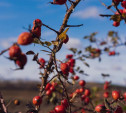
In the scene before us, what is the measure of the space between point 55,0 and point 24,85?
17016 mm

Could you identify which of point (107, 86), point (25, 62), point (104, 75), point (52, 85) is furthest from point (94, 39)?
point (25, 62)

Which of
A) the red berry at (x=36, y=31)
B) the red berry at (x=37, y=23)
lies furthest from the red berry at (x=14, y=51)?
the red berry at (x=37, y=23)

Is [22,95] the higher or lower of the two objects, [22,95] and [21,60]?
the lower

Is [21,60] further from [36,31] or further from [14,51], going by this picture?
[36,31]

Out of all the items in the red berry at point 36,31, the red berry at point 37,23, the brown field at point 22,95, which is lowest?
the brown field at point 22,95

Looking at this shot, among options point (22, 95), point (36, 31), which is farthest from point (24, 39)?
point (22, 95)

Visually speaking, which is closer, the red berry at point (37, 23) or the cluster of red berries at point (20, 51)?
the cluster of red berries at point (20, 51)

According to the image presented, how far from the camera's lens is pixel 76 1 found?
1.54m

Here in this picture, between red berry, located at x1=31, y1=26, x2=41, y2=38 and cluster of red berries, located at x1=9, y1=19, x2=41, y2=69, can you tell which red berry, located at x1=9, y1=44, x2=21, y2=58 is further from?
red berry, located at x1=31, y1=26, x2=41, y2=38

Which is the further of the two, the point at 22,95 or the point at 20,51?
the point at 22,95

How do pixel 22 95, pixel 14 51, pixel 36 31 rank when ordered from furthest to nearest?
1. pixel 22 95
2. pixel 36 31
3. pixel 14 51

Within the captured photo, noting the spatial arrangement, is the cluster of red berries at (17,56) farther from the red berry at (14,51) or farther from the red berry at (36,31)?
the red berry at (36,31)

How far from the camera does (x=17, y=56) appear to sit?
3.41 feet

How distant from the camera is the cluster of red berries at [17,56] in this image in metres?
1.01
